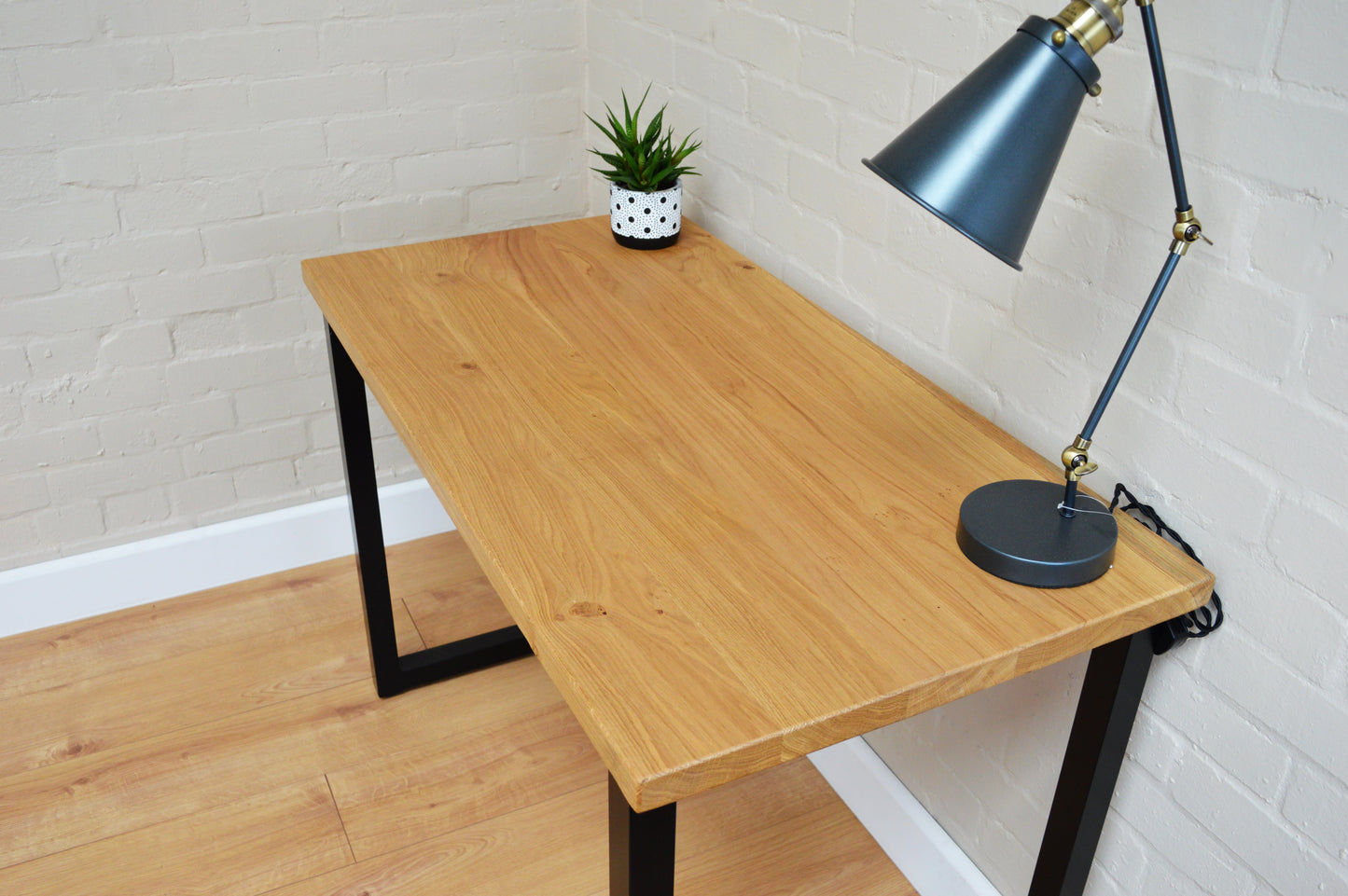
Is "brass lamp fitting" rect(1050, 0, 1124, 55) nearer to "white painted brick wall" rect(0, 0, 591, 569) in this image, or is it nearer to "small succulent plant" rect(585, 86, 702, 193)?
"small succulent plant" rect(585, 86, 702, 193)

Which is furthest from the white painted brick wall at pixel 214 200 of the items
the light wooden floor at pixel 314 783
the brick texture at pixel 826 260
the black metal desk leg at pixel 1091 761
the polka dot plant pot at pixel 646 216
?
the black metal desk leg at pixel 1091 761

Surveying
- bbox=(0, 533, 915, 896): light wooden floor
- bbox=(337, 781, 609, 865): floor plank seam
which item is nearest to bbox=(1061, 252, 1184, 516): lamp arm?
bbox=(0, 533, 915, 896): light wooden floor

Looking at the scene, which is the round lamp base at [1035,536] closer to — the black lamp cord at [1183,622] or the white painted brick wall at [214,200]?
the black lamp cord at [1183,622]

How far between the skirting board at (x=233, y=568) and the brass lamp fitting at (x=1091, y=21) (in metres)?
1.15

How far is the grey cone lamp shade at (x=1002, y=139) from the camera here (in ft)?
2.72

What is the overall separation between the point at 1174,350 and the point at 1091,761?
0.42m

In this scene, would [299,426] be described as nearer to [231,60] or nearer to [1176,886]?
[231,60]

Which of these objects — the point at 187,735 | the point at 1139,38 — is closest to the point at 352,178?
the point at 187,735

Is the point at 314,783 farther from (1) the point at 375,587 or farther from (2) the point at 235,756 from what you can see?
(1) the point at 375,587

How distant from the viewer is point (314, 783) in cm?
178

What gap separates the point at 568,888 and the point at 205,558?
1064 millimetres

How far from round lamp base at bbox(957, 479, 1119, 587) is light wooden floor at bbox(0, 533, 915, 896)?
80 cm

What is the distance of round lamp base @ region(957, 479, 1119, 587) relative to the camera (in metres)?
0.98

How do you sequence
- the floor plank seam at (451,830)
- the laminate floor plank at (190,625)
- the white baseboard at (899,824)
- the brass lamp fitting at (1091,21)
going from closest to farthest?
the brass lamp fitting at (1091,21) < the white baseboard at (899,824) < the floor plank seam at (451,830) < the laminate floor plank at (190,625)
